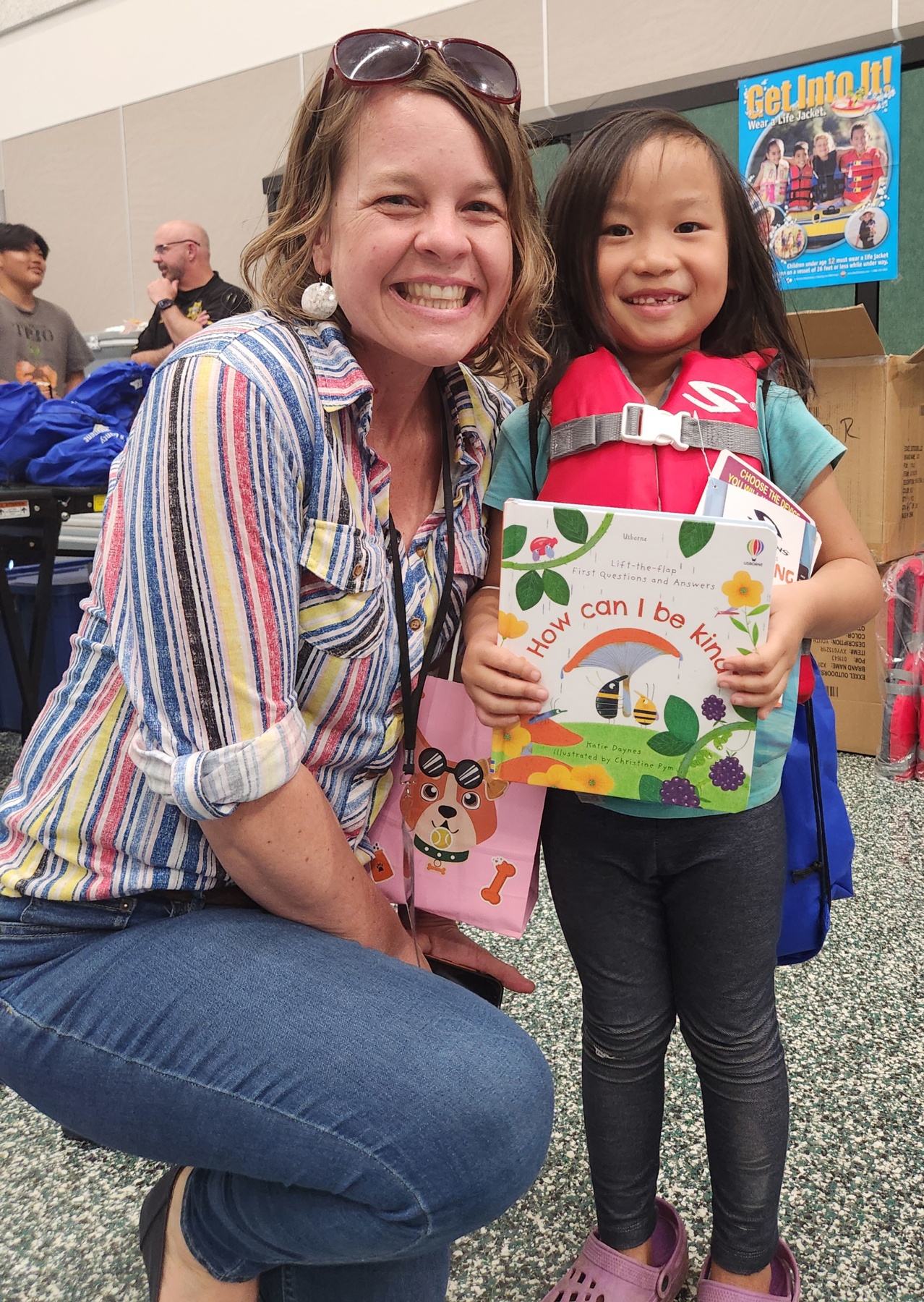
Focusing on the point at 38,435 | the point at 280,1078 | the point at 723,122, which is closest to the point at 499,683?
the point at 280,1078

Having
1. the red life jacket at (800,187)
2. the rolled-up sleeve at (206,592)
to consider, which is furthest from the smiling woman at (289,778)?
the red life jacket at (800,187)

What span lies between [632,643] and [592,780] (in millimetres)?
135

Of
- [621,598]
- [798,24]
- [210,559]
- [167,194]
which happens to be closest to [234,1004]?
[210,559]

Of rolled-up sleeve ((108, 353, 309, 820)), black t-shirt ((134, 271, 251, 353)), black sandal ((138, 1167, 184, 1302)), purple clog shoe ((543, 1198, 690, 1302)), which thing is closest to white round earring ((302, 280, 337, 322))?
rolled-up sleeve ((108, 353, 309, 820))

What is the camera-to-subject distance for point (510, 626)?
3.01 ft

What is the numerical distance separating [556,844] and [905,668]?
2.04 meters

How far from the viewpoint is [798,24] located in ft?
10.5

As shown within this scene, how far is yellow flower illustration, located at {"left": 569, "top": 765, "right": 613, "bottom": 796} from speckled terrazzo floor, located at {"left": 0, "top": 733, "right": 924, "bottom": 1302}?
24.8 inches

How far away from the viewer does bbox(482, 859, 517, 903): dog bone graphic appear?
1.04 m

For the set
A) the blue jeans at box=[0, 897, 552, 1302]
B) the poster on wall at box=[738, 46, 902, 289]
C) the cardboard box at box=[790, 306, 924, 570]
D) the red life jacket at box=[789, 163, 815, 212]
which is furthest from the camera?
the red life jacket at box=[789, 163, 815, 212]

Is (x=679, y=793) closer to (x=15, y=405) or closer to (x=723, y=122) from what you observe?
(x=15, y=405)

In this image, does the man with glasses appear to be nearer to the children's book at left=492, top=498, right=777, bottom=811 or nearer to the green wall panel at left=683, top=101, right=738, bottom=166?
the green wall panel at left=683, top=101, right=738, bottom=166

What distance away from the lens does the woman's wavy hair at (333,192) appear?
92 cm

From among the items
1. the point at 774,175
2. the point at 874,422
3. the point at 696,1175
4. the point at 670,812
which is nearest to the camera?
the point at 670,812
